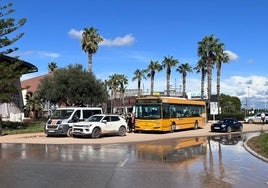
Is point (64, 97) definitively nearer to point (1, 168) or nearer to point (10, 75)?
point (10, 75)

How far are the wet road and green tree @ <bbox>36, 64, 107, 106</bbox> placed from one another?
101 ft

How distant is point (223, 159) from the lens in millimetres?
16703

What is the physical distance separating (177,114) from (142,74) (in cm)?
6833

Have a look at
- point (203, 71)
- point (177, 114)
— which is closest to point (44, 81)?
point (177, 114)

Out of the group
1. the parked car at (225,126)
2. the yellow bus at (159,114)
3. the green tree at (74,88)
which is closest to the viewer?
→ the yellow bus at (159,114)

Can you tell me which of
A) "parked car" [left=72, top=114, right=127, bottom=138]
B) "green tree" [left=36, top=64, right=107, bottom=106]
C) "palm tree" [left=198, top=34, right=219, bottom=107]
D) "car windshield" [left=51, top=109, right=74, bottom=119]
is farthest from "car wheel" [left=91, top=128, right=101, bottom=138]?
"palm tree" [left=198, top=34, right=219, bottom=107]

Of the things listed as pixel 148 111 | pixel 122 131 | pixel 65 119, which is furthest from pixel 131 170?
pixel 148 111

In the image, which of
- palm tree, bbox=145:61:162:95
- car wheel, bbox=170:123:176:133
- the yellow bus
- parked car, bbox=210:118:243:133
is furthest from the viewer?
palm tree, bbox=145:61:162:95

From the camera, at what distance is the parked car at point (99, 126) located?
27.7m

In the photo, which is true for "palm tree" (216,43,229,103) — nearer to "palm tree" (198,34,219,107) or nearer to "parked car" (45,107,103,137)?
"palm tree" (198,34,219,107)

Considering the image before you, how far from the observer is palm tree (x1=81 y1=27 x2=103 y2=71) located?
200 ft

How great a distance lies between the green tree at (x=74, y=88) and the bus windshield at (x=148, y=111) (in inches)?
629

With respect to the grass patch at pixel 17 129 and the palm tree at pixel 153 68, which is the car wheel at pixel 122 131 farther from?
the palm tree at pixel 153 68

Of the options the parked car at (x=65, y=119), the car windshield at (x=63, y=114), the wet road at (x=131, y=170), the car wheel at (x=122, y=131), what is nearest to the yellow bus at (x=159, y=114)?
the car wheel at (x=122, y=131)
